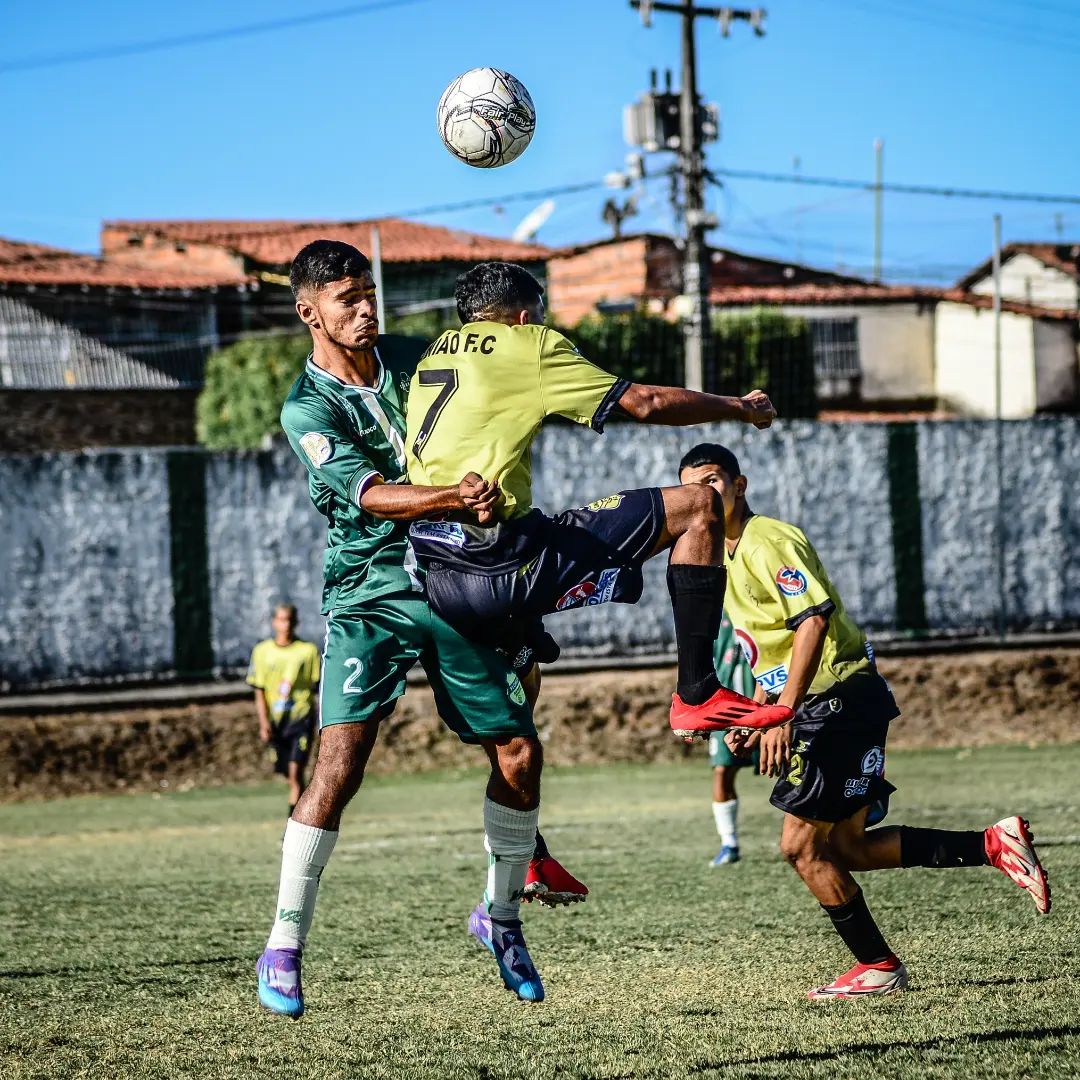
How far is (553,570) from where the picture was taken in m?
4.94

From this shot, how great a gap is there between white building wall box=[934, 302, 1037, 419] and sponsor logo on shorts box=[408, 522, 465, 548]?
29.9 meters

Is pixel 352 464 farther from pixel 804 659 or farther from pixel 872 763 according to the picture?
pixel 872 763

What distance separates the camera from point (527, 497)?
5.01 meters

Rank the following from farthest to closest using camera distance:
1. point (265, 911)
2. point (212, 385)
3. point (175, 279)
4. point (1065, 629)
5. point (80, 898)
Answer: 1. point (175, 279)
2. point (212, 385)
3. point (1065, 629)
4. point (80, 898)
5. point (265, 911)

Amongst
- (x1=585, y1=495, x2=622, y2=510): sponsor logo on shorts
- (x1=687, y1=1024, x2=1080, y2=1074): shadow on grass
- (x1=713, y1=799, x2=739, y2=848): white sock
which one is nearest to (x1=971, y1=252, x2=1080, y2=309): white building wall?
(x1=713, y1=799, x2=739, y2=848): white sock

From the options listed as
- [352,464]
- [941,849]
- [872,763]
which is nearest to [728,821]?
[941,849]

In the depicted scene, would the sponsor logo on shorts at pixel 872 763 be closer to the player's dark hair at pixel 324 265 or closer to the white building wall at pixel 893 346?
the player's dark hair at pixel 324 265

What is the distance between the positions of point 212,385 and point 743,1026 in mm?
27052

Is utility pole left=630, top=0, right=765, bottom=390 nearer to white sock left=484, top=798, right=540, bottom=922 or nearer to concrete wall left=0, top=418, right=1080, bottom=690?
concrete wall left=0, top=418, right=1080, bottom=690

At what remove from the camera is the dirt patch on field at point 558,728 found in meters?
14.8

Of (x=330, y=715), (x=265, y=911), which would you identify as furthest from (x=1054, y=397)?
(x=330, y=715)

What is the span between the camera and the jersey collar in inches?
207

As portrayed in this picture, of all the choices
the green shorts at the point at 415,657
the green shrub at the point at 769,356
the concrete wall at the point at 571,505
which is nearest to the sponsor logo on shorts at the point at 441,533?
the green shorts at the point at 415,657

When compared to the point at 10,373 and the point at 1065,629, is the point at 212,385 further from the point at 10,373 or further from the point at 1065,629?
the point at 1065,629
